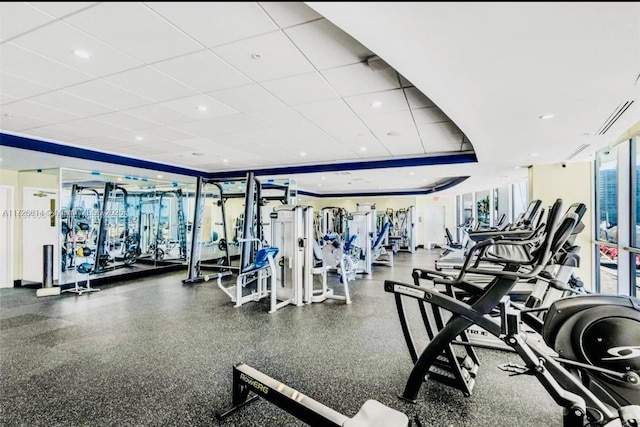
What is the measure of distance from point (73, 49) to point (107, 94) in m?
0.93

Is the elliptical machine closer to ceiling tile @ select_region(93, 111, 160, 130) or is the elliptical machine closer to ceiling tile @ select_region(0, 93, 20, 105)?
ceiling tile @ select_region(93, 111, 160, 130)

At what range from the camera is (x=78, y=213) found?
684 centimetres

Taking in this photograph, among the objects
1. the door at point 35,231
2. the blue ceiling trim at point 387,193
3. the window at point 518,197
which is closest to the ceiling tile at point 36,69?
the door at point 35,231

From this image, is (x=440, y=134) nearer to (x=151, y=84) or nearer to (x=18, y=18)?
(x=151, y=84)

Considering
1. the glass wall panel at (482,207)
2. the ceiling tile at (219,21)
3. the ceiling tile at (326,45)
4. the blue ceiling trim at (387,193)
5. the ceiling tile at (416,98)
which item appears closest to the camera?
the ceiling tile at (219,21)

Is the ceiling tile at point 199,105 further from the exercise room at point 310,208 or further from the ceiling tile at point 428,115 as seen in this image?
the ceiling tile at point 428,115

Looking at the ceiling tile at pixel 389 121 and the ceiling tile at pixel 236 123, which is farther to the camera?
the ceiling tile at pixel 236 123

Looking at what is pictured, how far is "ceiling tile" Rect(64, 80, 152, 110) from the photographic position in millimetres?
3120

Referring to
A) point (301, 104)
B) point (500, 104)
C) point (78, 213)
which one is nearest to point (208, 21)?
point (301, 104)

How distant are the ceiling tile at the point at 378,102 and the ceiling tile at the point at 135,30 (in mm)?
1699

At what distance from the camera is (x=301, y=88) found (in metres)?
3.16

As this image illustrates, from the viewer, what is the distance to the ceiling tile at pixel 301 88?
2.96 m

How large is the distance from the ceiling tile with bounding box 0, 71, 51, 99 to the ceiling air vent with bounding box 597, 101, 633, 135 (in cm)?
535

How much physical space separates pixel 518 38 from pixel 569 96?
4.30 feet
